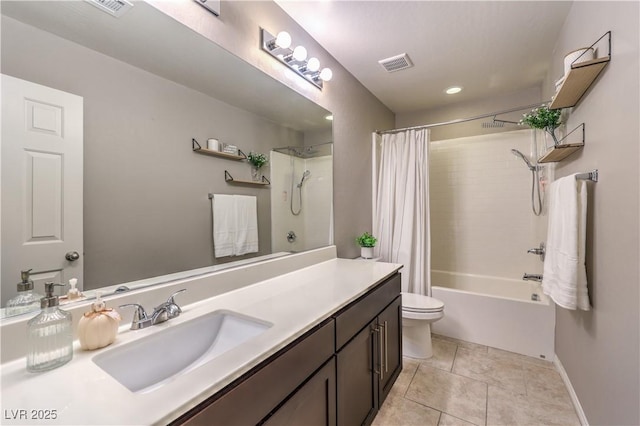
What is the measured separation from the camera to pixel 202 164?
122cm

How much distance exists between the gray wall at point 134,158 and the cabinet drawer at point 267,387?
0.62 metres

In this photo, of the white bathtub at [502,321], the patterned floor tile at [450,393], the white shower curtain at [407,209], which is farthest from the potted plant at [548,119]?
the patterned floor tile at [450,393]

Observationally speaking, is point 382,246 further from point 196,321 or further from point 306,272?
point 196,321

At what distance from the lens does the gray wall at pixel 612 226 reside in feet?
3.24

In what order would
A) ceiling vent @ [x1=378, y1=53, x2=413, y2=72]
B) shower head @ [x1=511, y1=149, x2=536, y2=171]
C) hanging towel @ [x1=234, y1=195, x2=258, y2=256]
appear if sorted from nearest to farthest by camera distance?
hanging towel @ [x1=234, y1=195, x2=258, y2=256]
ceiling vent @ [x1=378, y1=53, x2=413, y2=72]
shower head @ [x1=511, y1=149, x2=536, y2=171]

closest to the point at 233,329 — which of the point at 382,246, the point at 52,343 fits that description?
the point at 52,343

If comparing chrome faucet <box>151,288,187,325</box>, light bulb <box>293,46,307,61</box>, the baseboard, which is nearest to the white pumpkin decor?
chrome faucet <box>151,288,187,325</box>

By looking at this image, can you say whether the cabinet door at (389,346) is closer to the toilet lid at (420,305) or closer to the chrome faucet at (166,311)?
the toilet lid at (420,305)

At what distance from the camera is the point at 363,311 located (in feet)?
4.32

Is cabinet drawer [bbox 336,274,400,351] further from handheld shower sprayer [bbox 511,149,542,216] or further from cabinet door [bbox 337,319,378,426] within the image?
handheld shower sprayer [bbox 511,149,542,216]

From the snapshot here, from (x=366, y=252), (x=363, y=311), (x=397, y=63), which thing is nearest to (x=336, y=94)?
(x=397, y=63)

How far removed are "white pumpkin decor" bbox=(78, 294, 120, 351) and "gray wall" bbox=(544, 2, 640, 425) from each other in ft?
5.75

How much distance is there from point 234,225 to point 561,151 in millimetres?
2000

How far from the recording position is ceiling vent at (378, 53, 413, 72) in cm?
218
